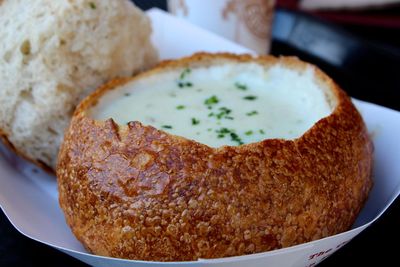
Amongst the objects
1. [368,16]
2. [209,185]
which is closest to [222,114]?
[209,185]

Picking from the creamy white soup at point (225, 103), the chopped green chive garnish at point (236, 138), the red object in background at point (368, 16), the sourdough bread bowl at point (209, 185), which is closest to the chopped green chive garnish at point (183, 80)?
the creamy white soup at point (225, 103)

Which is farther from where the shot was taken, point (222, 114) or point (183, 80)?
point (183, 80)

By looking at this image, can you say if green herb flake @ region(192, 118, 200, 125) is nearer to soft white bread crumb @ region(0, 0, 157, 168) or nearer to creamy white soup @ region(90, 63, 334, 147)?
creamy white soup @ region(90, 63, 334, 147)

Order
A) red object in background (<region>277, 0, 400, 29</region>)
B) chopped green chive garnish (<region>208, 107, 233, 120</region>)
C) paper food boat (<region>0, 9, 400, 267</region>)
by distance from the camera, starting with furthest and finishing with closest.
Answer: red object in background (<region>277, 0, 400, 29</region>) < chopped green chive garnish (<region>208, 107, 233, 120</region>) < paper food boat (<region>0, 9, 400, 267</region>)

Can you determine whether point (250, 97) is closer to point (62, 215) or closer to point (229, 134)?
point (229, 134)

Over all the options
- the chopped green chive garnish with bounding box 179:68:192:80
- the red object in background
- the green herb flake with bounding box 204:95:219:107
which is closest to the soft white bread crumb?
the chopped green chive garnish with bounding box 179:68:192:80

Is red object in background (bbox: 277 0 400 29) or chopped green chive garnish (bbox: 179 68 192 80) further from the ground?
chopped green chive garnish (bbox: 179 68 192 80)
